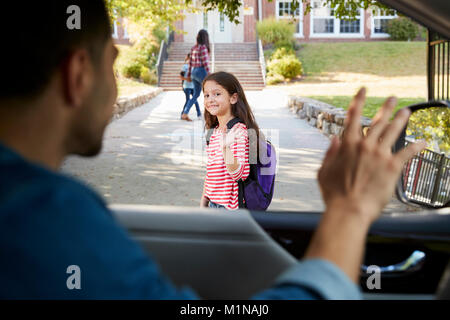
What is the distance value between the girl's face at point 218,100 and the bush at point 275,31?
2429 centimetres

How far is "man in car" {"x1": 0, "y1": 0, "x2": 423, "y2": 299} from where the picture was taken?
31.6 inches

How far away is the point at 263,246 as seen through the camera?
1587 millimetres

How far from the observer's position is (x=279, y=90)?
19.6 m

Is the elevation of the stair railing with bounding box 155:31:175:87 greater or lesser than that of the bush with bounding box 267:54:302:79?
greater

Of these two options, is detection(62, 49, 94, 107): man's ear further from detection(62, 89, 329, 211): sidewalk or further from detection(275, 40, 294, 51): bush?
detection(275, 40, 294, 51): bush

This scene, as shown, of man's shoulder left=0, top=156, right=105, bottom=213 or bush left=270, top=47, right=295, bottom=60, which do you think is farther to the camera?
bush left=270, top=47, right=295, bottom=60

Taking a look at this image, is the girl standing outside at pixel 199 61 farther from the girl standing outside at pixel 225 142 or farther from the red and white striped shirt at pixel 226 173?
the red and white striped shirt at pixel 226 173

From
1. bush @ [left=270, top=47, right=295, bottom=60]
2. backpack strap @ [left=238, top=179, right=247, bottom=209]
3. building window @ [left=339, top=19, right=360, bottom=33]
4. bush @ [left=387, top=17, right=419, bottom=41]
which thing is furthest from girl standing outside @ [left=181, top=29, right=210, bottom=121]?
building window @ [left=339, top=19, right=360, bottom=33]

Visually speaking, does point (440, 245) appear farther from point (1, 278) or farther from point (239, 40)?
point (239, 40)

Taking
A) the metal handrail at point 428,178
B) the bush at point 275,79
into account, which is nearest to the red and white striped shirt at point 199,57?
the metal handrail at point 428,178

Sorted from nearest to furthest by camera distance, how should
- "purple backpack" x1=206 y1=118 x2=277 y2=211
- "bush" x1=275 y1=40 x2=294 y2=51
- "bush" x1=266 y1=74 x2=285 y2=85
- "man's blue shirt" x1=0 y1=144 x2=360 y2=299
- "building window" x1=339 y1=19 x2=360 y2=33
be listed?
"man's blue shirt" x1=0 y1=144 x2=360 y2=299, "purple backpack" x1=206 y1=118 x2=277 y2=211, "bush" x1=266 y1=74 x2=285 y2=85, "bush" x1=275 y1=40 x2=294 y2=51, "building window" x1=339 y1=19 x2=360 y2=33

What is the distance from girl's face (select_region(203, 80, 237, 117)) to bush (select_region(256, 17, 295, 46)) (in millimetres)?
24287
